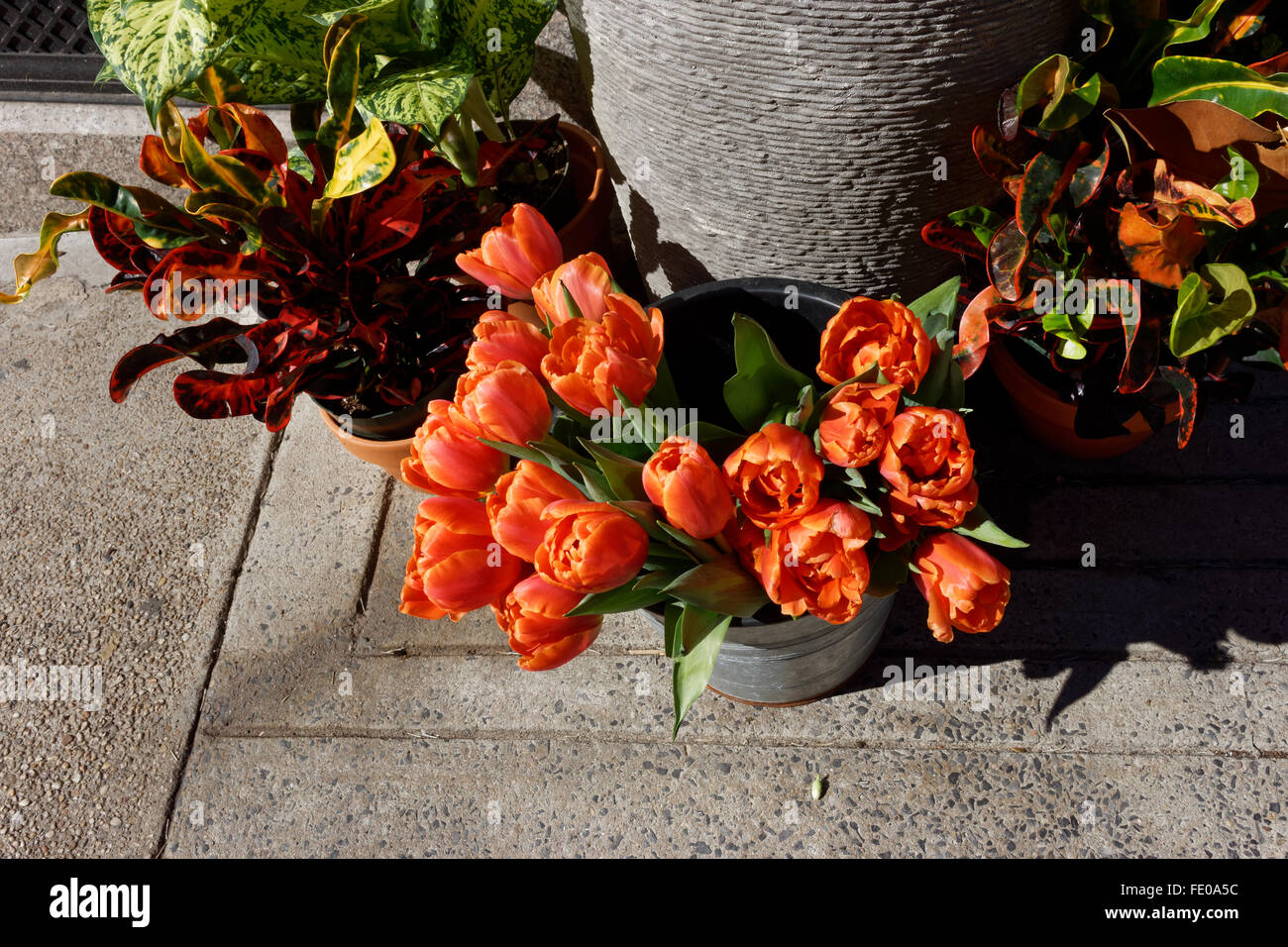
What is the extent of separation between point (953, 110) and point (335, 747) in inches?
54.1

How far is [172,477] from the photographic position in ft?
6.36

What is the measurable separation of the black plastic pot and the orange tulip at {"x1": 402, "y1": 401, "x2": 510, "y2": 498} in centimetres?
36

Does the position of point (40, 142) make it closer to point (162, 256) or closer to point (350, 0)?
point (162, 256)

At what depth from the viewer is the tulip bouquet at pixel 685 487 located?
0.89m

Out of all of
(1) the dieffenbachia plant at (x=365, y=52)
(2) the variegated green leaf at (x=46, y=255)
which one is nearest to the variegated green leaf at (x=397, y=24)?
(1) the dieffenbachia plant at (x=365, y=52)

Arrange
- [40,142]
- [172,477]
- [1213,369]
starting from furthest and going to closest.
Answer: [40,142], [172,477], [1213,369]

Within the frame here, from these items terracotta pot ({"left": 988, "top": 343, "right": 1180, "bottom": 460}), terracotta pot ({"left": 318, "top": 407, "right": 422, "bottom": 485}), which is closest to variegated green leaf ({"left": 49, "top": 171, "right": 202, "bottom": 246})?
terracotta pot ({"left": 318, "top": 407, "right": 422, "bottom": 485})

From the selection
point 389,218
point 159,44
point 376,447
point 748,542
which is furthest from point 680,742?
point 159,44

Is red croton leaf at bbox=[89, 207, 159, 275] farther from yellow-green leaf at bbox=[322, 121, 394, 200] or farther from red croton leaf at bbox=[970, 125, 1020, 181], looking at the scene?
red croton leaf at bbox=[970, 125, 1020, 181]

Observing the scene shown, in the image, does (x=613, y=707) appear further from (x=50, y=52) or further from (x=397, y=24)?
(x=50, y=52)

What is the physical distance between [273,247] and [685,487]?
81 cm

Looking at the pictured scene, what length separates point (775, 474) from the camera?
90cm

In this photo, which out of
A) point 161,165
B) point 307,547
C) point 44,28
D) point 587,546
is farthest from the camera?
point 44,28
